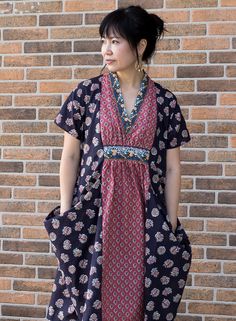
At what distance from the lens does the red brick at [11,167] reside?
3.49m

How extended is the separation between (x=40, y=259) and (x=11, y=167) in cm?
53

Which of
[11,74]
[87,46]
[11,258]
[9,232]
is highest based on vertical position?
[87,46]

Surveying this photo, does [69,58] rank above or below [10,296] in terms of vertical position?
above

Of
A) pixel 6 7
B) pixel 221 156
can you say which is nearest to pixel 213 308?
pixel 221 156

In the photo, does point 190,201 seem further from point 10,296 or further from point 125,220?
point 10,296

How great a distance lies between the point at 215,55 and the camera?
330 centimetres

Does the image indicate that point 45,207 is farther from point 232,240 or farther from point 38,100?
point 232,240

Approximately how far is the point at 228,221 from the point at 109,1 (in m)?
1.33

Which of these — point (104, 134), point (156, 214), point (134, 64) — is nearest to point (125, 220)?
point (156, 214)

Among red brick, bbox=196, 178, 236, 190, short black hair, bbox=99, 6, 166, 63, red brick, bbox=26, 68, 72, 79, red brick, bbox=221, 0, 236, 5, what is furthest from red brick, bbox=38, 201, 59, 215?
red brick, bbox=221, 0, 236, 5

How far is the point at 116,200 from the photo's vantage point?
8.18 ft

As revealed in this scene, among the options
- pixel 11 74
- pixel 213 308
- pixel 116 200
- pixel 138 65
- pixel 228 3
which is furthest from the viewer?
pixel 11 74

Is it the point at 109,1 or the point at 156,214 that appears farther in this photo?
the point at 109,1

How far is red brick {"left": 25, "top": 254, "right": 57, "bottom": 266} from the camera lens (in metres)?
3.49
